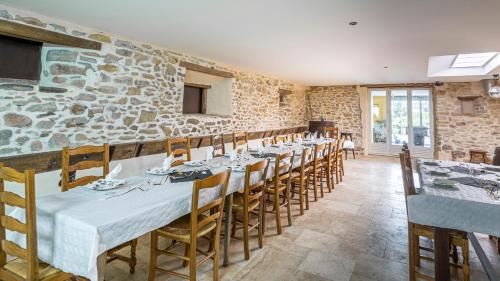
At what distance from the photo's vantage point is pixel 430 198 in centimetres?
165

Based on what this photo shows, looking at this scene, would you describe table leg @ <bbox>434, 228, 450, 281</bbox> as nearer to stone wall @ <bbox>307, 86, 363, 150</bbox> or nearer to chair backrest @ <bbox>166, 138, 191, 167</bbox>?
chair backrest @ <bbox>166, 138, 191, 167</bbox>

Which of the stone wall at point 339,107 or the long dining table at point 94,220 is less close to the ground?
the stone wall at point 339,107

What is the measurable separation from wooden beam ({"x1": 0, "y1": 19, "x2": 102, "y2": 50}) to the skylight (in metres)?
6.61

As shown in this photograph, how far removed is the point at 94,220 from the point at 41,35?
246cm

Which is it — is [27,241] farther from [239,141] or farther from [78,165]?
[239,141]

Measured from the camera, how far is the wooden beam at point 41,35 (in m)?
2.45

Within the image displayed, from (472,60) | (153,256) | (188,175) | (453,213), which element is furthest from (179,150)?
(472,60)

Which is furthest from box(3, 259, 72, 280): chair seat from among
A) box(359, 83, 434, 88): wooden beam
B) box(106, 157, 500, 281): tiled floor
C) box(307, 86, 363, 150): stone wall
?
box(359, 83, 434, 88): wooden beam

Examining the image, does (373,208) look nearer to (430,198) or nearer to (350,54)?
(430,198)

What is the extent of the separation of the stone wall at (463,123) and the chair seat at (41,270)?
899 cm

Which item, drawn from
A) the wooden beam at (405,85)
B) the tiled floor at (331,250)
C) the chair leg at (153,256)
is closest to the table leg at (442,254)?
the tiled floor at (331,250)

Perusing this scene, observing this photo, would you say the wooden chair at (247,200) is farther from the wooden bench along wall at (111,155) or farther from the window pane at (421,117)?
the window pane at (421,117)

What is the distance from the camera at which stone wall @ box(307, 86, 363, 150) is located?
28.1 ft

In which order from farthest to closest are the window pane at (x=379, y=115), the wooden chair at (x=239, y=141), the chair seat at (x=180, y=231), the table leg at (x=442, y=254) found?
the window pane at (x=379, y=115) → the wooden chair at (x=239, y=141) → the chair seat at (x=180, y=231) → the table leg at (x=442, y=254)
